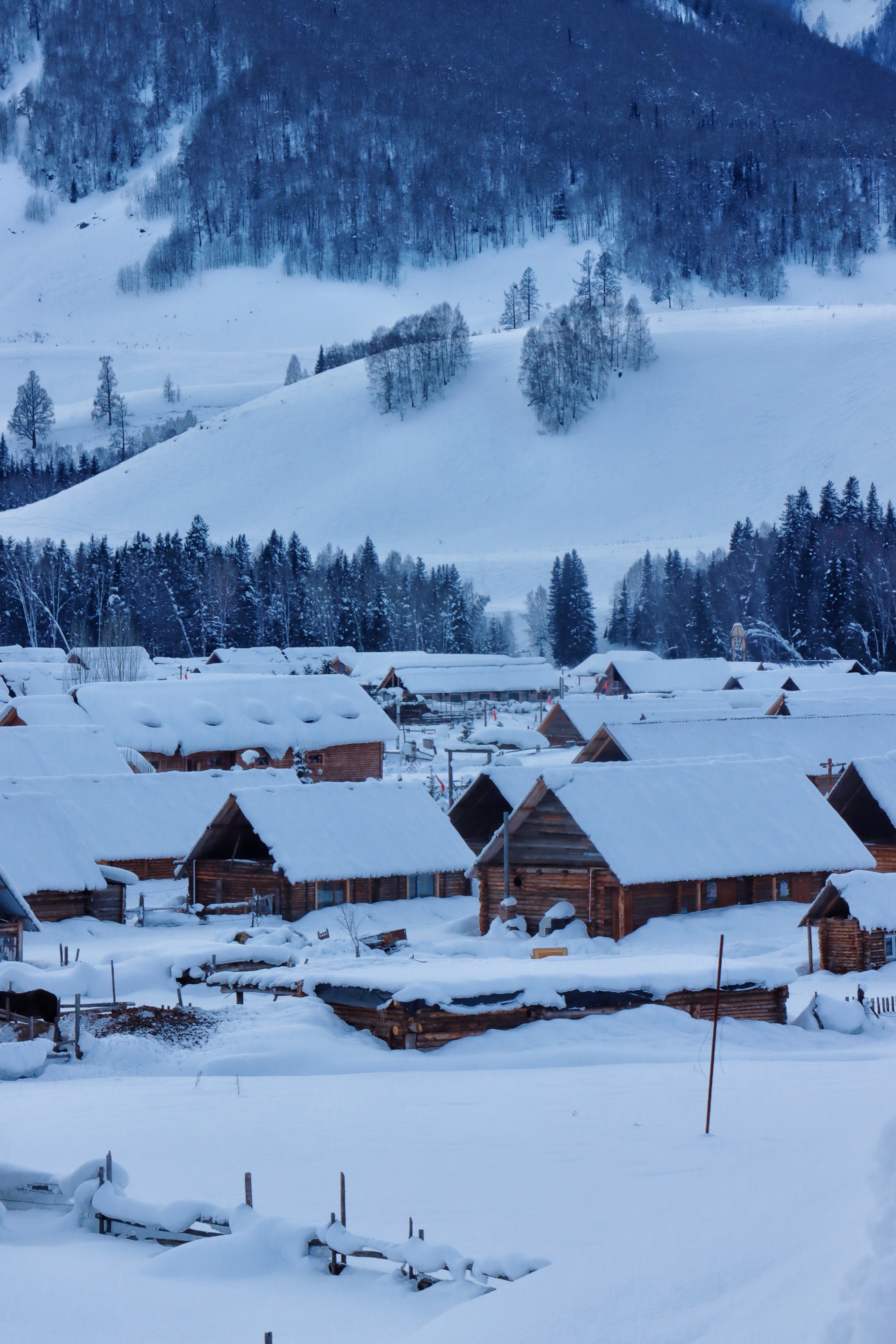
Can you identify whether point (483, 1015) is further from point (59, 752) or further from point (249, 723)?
point (249, 723)

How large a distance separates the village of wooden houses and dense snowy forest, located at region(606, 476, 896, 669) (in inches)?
2054

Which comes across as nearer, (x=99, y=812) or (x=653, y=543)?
(x=99, y=812)

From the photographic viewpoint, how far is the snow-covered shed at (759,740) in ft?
112

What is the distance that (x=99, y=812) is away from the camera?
107 feet

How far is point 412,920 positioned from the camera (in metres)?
29.3

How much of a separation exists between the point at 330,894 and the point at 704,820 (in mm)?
7659

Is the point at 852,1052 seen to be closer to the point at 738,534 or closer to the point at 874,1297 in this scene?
the point at 874,1297

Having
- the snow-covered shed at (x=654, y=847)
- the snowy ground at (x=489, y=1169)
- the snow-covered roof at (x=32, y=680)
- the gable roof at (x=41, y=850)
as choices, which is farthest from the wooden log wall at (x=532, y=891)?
the snow-covered roof at (x=32, y=680)

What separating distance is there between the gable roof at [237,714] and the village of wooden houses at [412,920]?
0.12 m

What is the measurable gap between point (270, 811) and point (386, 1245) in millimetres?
19510

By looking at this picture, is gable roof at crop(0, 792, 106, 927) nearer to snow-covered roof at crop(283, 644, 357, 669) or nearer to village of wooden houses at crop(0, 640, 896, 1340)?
village of wooden houses at crop(0, 640, 896, 1340)

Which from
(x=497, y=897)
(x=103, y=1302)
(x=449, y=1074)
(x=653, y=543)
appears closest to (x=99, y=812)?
(x=497, y=897)

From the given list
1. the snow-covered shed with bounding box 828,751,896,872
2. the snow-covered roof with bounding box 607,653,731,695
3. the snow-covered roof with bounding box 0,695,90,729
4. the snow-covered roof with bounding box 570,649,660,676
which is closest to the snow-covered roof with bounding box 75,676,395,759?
the snow-covered roof with bounding box 0,695,90,729

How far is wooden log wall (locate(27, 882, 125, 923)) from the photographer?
27703mm
